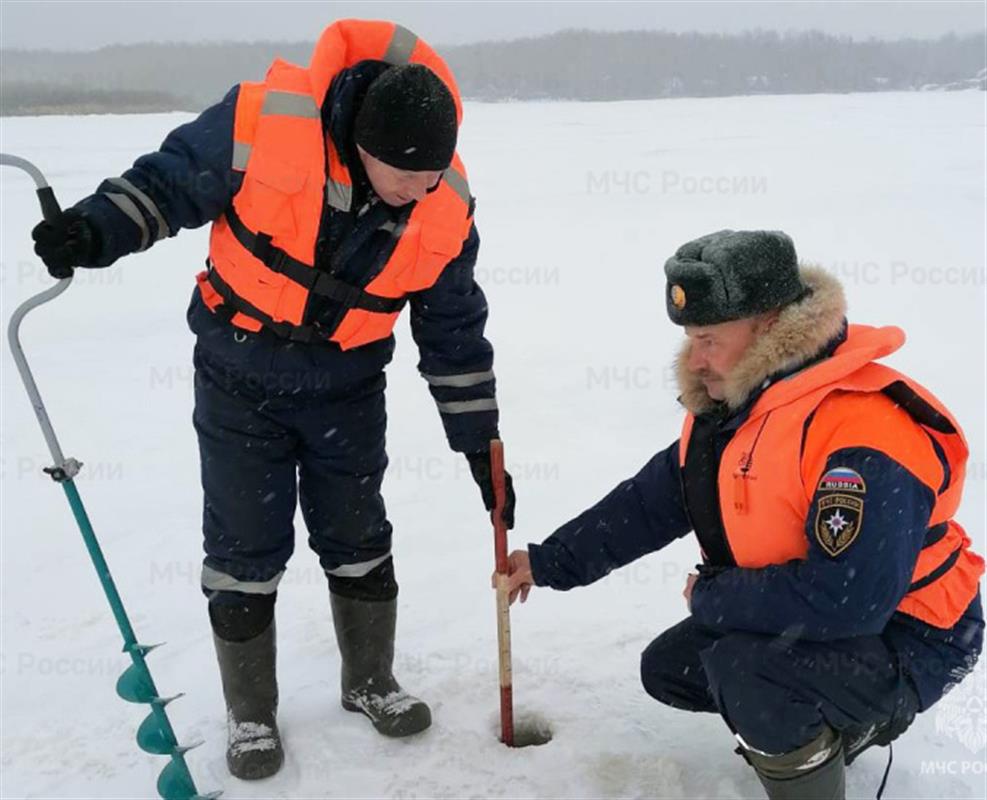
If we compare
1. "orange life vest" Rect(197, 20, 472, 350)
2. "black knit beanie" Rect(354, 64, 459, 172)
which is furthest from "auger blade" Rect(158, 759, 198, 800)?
"black knit beanie" Rect(354, 64, 459, 172)

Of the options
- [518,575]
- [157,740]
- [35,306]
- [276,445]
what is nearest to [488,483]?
[518,575]

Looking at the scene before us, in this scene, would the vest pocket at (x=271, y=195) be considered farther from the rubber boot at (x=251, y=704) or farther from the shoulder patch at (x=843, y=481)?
the shoulder patch at (x=843, y=481)

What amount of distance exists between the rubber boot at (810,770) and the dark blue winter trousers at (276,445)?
118 cm

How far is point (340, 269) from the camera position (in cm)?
238

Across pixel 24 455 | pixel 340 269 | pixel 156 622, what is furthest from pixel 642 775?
pixel 24 455

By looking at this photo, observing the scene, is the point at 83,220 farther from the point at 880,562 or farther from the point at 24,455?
the point at 24,455

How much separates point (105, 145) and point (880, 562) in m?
19.1

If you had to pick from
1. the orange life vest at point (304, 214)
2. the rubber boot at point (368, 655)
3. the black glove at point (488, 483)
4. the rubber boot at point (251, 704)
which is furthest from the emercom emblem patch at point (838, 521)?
the rubber boot at point (251, 704)

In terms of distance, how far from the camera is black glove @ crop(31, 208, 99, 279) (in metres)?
2.03

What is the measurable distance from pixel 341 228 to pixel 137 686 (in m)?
1.24

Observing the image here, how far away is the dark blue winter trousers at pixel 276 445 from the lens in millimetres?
2477

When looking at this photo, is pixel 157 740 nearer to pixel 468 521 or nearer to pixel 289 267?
pixel 289 267

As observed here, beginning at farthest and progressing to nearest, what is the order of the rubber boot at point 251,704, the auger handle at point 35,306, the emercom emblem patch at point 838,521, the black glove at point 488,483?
the black glove at point 488,483
the rubber boot at point 251,704
the auger handle at point 35,306
the emercom emblem patch at point 838,521

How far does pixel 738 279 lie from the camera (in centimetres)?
214
